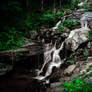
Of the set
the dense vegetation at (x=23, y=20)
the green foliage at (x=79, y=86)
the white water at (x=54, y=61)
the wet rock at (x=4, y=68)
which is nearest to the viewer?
the dense vegetation at (x=23, y=20)

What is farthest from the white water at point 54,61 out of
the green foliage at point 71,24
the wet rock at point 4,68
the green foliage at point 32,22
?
the green foliage at point 32,22

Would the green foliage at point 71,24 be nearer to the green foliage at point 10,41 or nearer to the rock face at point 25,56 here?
the rock face at point 25,56

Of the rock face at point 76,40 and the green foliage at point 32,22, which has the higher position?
the green foliage at point 32,22

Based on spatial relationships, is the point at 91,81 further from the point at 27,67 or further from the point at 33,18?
the point at 33,18

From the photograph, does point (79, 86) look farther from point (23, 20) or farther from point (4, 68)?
point (23, 20)

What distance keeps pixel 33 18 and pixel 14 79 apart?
27.0 ft

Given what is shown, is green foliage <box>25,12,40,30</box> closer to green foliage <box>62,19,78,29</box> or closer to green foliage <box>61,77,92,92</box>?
green foliage <box>62,19,78,29</box>

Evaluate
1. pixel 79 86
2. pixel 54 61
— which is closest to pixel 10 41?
pixel 54 61

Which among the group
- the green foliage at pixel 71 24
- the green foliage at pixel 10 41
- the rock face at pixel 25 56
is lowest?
the rock face at pixel 25 56

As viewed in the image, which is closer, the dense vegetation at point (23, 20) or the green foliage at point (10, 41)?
the dense vegetation at point (23, 20)

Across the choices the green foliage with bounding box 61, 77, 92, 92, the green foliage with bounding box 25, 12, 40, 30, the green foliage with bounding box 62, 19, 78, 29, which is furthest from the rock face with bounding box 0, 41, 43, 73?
the green foliage with bounding box 62, 19, 78, 29

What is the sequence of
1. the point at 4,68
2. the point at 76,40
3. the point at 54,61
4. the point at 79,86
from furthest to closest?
the point at 54,61, the point at 76,40, the point at 4,68, the point at 79,86

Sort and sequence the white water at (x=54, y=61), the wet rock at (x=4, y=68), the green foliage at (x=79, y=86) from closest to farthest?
the green foliage at (x=79, y=86) < the wet rock at (x=4, y=68) < the white water at (x=54, y=61)

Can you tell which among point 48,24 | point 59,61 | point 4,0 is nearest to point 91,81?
point 59,61
